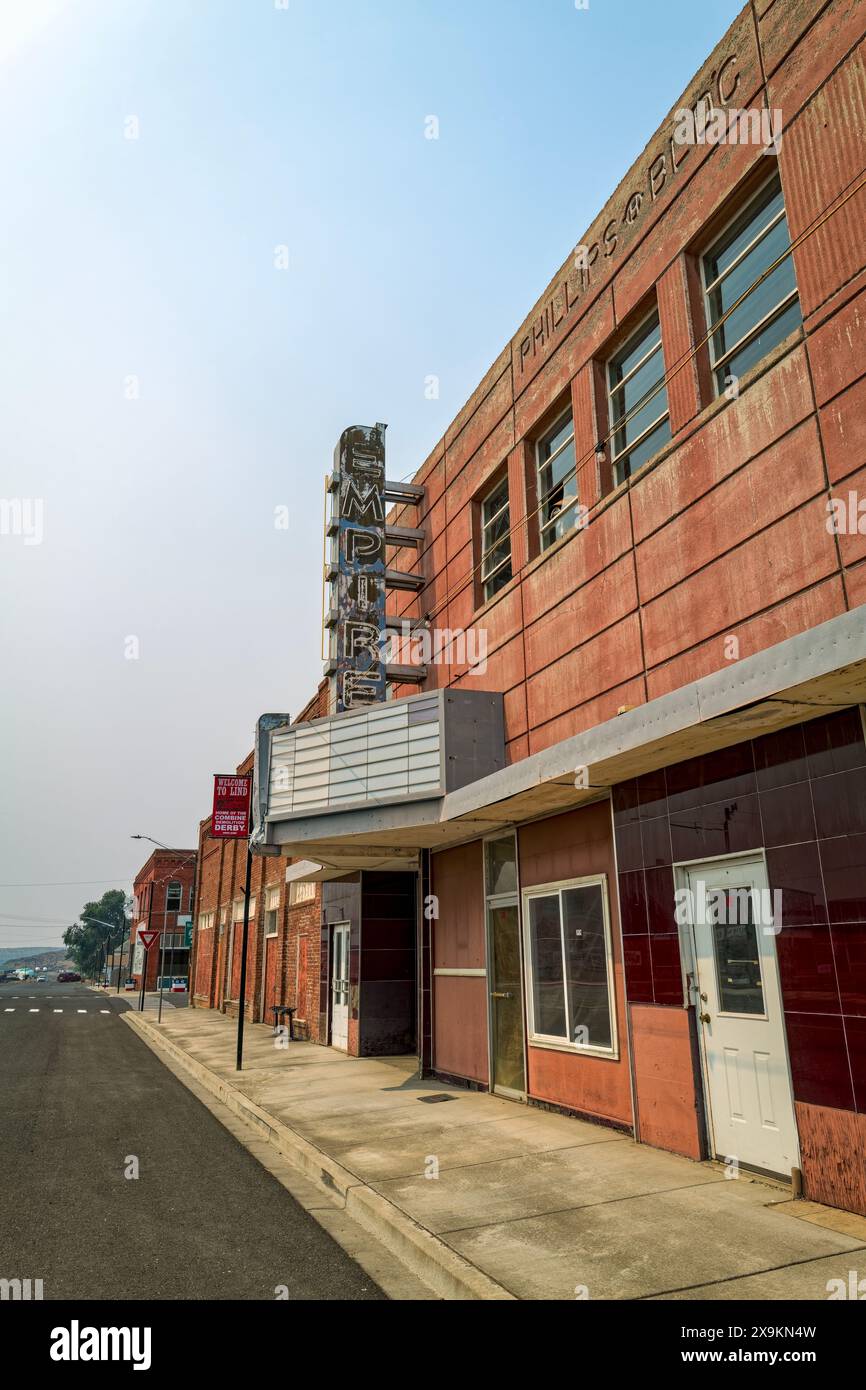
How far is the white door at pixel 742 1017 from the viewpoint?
6875 mm

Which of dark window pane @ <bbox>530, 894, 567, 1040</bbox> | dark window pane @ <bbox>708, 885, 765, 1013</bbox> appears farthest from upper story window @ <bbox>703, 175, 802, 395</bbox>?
dark window pane @ <bbox>530, 894, 567, 1040</bbox>

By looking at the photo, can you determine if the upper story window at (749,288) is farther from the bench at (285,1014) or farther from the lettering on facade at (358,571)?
the bench at (285,1014)

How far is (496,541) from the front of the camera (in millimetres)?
13570

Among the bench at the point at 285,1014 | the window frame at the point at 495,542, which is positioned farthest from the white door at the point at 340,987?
the window frame at the point at 495,542

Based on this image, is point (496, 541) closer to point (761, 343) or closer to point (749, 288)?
point (749, 288)

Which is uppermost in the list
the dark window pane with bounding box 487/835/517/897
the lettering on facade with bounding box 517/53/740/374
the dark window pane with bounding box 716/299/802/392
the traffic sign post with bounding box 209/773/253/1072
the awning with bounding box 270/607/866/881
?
the lettering on facade with bounding box 517/53/740/374

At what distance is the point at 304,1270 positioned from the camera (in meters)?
5.62

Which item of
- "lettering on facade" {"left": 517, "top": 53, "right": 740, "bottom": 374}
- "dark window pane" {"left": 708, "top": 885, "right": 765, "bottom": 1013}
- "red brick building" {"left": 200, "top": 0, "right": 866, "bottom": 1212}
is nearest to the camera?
"red brick building" {"left": 200, "top": 0, "right": 866, "bottom": 1212}

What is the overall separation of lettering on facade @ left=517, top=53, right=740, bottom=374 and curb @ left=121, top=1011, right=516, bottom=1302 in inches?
400

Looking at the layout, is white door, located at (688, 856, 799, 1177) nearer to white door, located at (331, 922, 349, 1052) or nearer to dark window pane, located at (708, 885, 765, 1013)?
dark window pane, located at (708, 885, 765, 1013)

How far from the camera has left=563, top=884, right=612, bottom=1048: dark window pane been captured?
31.2 ft

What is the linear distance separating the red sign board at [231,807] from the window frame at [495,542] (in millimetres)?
6998

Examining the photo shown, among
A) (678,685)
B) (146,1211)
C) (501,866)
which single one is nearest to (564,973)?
(501,866)
